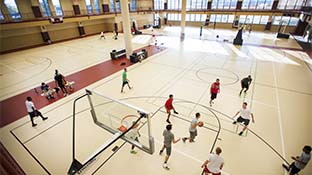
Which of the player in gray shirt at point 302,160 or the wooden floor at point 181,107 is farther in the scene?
the wooden floor at point 181,107

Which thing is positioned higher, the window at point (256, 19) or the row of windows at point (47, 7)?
the row of windows at point (47, 7)

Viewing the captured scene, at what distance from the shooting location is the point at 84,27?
27.2 metres

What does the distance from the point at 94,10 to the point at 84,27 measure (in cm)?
338

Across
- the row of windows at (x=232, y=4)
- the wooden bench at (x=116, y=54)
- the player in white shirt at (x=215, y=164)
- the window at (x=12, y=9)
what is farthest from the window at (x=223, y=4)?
the player in white shirt at (x=215, y=164)

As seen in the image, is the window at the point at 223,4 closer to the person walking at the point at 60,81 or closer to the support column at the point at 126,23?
the support column at the point at 126,23

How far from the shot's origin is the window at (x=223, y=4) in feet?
103

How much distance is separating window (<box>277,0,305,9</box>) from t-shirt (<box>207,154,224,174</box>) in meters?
32.1

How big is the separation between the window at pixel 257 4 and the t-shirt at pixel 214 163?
34.5 metres

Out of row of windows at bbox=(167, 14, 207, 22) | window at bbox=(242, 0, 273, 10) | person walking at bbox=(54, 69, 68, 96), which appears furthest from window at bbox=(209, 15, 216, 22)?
person walking at bbox=(54, 69, 68, 96)

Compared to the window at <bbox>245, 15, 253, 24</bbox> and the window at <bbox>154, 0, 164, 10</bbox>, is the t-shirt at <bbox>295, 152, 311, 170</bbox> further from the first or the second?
the window at <bbox>154, 0, 164, 10</bbox>

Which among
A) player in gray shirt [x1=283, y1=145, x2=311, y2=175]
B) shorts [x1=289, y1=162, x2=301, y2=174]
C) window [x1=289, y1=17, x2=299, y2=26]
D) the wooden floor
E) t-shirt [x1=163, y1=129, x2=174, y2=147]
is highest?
window [x1=289, y1=17, x2=299, y2=26]

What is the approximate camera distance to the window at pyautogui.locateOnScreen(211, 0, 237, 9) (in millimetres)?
31316

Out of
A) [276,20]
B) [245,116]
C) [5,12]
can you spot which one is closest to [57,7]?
[5,12]

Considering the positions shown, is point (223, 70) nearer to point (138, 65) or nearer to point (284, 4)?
point (138, 65)
